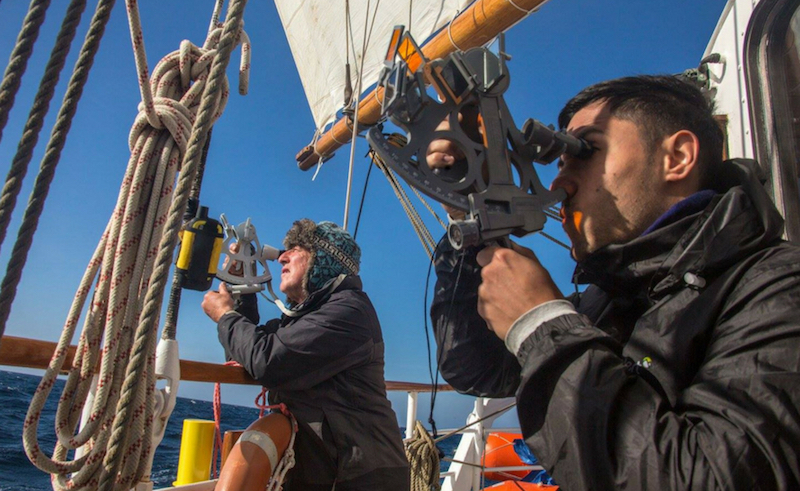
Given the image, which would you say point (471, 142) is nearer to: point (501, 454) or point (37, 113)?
point (37, 113)

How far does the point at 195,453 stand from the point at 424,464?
1.32 m

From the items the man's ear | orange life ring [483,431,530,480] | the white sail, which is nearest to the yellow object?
the man's ear

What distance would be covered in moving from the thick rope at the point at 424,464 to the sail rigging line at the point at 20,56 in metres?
2.66

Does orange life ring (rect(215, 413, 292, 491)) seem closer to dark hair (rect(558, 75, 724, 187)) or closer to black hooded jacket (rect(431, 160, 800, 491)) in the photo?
black hooded jacket (rect(431, 160, 800, 491))

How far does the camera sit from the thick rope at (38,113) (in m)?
0.71

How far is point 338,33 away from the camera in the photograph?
20.7ft

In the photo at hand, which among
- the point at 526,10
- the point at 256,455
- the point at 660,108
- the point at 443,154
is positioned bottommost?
the point at 256,455

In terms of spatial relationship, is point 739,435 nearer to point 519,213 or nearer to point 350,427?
point 519,213

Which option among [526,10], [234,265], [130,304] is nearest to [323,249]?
[234,265]

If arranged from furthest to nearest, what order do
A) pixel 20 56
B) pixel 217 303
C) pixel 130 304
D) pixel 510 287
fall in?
pixel 217 303 < pixel 130 304 < pixel 510 287 < pixel 20 56

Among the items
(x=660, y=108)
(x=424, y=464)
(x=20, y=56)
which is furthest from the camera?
(x=424, y=464)

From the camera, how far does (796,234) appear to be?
1.69 m

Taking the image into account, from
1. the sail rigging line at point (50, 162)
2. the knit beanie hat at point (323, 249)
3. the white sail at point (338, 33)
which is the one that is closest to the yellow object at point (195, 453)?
the knit beanie hat at point (323, 249)

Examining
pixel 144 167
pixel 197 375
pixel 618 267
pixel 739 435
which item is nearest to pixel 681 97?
pixel 618 267
